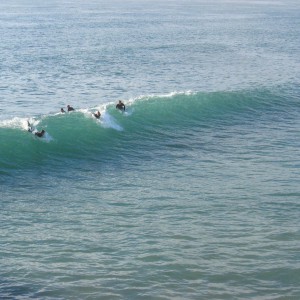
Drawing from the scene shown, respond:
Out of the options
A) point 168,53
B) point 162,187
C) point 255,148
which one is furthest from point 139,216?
point 168,53

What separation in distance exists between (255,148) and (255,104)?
1269 cm

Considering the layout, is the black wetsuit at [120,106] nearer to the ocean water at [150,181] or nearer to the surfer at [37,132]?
the ocean water at [150,181]

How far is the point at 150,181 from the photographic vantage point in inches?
1125

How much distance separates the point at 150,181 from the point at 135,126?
1106 centimetres

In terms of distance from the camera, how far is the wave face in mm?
32688

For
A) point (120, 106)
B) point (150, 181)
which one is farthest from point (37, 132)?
point (150, 181)

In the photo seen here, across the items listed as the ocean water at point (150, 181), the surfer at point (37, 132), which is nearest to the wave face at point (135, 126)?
the ocean water at point (150, 181)

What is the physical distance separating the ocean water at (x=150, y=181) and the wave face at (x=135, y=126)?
113 millimetres

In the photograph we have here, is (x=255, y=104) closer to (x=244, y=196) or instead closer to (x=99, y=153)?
(x=99, y=153)

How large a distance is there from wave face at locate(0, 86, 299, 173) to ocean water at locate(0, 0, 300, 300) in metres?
0.11

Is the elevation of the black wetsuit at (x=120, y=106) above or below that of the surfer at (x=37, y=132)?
above

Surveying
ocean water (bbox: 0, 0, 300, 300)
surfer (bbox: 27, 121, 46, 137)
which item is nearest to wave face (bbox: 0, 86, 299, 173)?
ocean water (bbox: 0, 0, 300, 300)

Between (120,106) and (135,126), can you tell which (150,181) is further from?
(120,106)

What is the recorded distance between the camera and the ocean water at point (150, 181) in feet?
63.3
